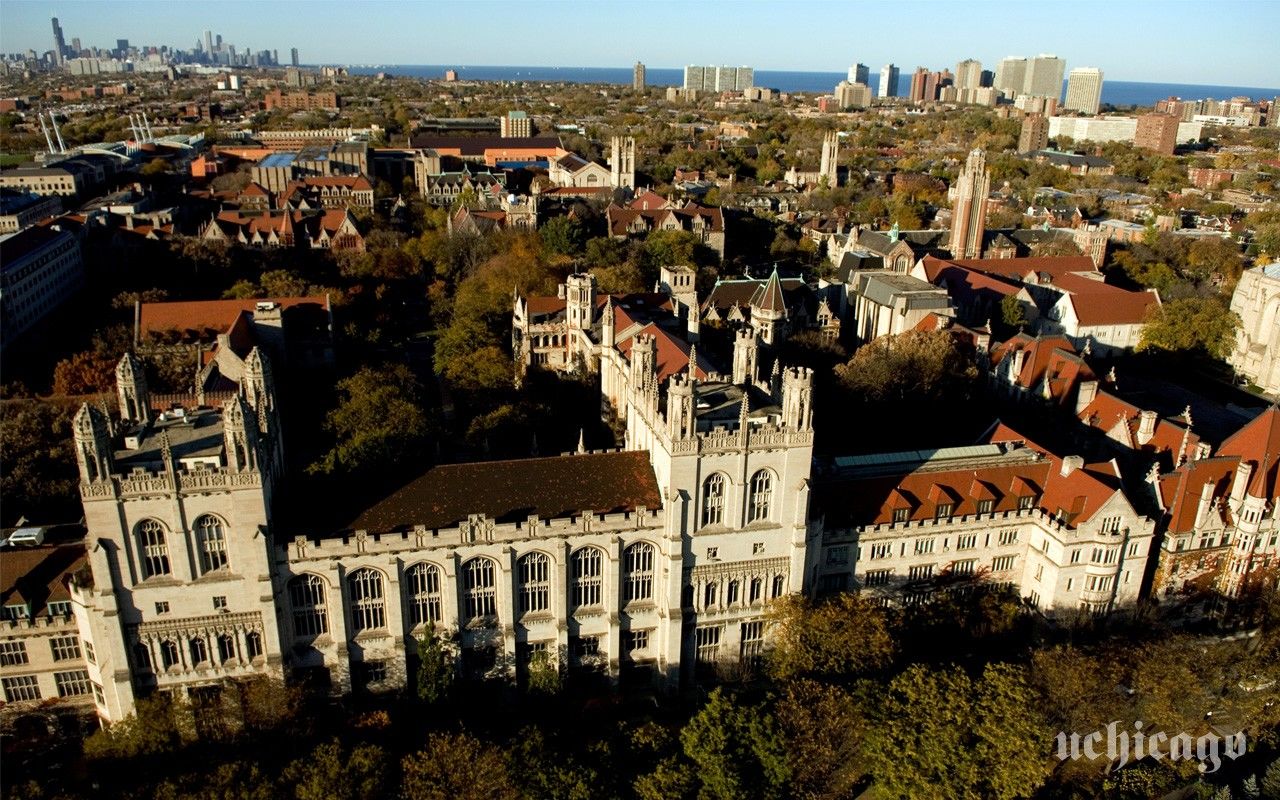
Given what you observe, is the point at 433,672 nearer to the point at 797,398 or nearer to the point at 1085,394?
the point at 797,398

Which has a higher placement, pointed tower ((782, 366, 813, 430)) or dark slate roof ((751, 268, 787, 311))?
pointed tower ((782, 366, 813, 430))

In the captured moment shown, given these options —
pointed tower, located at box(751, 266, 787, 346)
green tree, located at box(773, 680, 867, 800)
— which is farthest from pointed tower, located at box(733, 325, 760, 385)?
pointed tower, located at box(751, 266, 787, 346)

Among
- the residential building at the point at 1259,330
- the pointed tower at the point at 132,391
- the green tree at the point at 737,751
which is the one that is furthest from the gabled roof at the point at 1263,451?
the pointed tower at the point at 132,391

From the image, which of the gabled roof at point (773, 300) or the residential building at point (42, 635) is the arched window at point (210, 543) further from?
the gabled roof at point (773, 300)

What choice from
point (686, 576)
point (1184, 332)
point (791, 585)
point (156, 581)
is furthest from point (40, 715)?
point (1184, 332)

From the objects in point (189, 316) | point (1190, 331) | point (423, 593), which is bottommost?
point (1190, 331)

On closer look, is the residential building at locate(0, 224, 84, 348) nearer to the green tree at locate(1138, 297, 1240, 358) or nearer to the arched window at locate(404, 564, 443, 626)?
the arched window at locate(404, 564, 443, 626)

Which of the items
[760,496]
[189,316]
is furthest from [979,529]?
[189,316]
